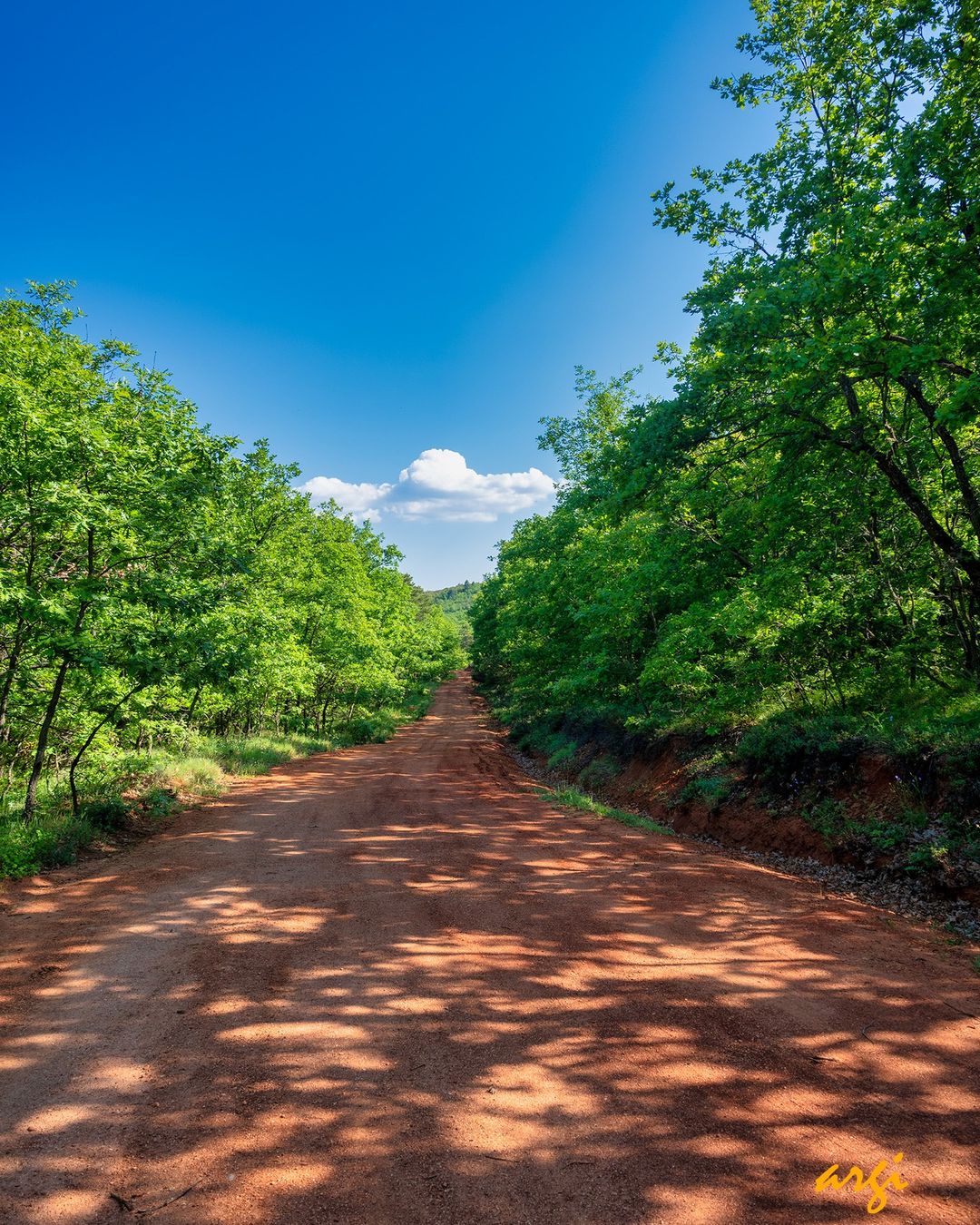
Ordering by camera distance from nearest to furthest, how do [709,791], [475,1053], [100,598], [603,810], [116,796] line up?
[475,1053] < [100,598] < [116,796] < [709,791] < [603,810]

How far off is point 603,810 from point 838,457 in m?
7.93

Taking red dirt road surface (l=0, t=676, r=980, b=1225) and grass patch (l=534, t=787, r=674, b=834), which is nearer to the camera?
red dirt road surface (l=0, t=676, r=980, b=1225)

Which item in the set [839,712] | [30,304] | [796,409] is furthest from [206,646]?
[30,304]

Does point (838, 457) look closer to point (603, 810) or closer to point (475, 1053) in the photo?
point (603, 810)

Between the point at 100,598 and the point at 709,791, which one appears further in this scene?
the point at 709,791

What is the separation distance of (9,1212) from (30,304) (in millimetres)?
21669

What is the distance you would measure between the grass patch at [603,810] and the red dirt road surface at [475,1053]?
3375 mm

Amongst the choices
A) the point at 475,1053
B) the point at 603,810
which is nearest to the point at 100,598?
the point at 475,1053

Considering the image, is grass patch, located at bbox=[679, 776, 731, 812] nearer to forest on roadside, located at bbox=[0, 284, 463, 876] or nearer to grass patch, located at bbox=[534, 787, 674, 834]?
grass patch, located at bbox=[534, 787, 674, 834]

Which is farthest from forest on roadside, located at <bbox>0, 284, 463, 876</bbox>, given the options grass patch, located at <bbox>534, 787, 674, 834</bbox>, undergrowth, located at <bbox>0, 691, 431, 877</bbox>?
grass patch, located at <bbox>534, 787, 674, 834</bbox>

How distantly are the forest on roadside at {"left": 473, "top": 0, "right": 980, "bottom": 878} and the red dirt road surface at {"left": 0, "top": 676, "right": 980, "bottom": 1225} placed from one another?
142 inches

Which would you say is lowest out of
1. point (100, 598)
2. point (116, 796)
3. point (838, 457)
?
point (116, 796)

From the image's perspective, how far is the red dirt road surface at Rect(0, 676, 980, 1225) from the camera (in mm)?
2576

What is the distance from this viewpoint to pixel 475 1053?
3564 millimetres
